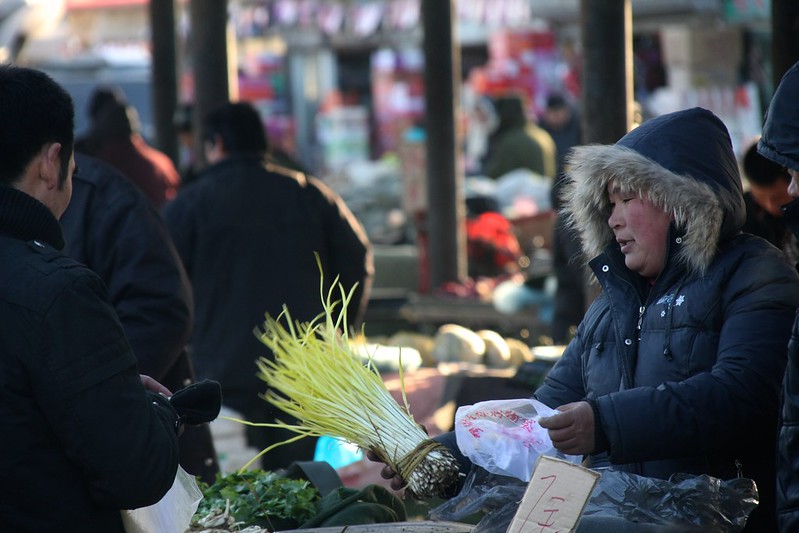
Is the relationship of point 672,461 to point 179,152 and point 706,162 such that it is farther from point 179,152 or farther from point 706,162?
point 179,152

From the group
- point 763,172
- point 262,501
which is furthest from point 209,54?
point 262,501

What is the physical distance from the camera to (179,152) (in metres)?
9.94

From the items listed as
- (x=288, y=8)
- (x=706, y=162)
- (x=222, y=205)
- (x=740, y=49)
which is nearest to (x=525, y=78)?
(x=288, y=8)

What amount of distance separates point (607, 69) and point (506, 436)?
262cm

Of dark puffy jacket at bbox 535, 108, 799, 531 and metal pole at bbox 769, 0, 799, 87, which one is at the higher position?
metal pole at bbox 769, 0, 799, 87

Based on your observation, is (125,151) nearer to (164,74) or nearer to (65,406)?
(164,74)

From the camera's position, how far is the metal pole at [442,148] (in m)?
7.95

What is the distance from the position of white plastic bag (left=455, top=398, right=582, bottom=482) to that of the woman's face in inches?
15.1

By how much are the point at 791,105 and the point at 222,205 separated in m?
3.12

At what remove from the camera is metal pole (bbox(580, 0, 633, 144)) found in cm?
481

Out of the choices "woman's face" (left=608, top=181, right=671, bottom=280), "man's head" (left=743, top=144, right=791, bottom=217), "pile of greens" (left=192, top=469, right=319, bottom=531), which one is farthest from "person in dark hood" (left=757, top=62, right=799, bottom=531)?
"man's head" (left=743, top=144, right=791, bottom=217)

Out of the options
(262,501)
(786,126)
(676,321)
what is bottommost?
(262,501)

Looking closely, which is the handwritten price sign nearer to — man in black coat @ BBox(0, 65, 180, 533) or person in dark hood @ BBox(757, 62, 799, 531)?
person in dark hood @ BBox(757, 62, 799, 531)

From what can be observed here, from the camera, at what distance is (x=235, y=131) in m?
5.21
